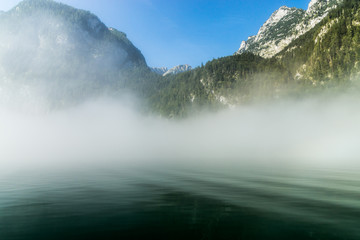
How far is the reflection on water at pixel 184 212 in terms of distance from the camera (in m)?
7.90

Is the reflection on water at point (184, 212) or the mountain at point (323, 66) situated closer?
the reflection on water at point (184, 212)

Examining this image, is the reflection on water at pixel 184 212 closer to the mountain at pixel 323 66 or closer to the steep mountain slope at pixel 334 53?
the mountain at pixel 323 66

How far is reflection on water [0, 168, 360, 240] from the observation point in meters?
7.90

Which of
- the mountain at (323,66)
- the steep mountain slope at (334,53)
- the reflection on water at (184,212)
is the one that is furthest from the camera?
the mountain at (323,66)

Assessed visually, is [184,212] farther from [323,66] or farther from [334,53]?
[334,53]

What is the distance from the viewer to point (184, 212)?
10242 millimetres

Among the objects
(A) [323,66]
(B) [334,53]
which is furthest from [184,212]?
(B) [334,53]

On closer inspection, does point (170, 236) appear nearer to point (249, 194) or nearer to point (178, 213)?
point (178, 213)

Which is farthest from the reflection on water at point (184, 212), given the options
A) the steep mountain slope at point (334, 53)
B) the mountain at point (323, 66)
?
the steep mountain slope at point (334, 53)

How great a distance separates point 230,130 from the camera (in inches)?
7239

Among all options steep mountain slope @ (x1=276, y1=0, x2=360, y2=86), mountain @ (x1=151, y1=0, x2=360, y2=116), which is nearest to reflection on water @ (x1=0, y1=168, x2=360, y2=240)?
mountain @ (x1=151, y1=0, x2=360, y2=116)

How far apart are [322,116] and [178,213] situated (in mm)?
150675

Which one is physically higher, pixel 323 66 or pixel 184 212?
pixel 323 66

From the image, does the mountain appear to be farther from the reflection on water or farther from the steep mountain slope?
the reflection on water
